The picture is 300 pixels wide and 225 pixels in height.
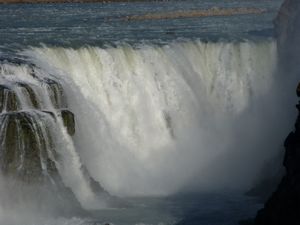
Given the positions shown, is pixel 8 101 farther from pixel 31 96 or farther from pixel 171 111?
pixel 171 111

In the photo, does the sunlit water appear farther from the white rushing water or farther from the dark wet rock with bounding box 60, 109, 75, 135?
the dark wet rock with bounding box 60, 109, 75, 135

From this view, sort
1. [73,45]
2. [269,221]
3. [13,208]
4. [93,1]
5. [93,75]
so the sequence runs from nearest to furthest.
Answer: [269,221], [13,208], [93,75], [73,45], [93,1]

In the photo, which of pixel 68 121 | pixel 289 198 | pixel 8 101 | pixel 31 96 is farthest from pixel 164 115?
pixel 289 198

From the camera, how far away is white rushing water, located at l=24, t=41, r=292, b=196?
1816 cm

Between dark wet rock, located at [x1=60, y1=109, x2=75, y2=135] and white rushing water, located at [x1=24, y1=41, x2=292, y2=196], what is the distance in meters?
0.96

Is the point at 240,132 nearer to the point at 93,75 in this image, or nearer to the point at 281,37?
the point at 281,37

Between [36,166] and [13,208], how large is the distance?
1.00 m

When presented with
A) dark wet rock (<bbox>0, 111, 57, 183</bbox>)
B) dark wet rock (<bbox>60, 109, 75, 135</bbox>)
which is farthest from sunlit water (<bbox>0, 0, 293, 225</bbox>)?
dark wet rock (<bbox>0, 111, 57, 183</bbox>)

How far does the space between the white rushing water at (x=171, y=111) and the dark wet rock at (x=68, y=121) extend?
96cm

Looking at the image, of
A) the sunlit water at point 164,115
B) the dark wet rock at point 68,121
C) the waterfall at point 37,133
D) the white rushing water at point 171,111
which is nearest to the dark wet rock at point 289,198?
the sunlit water at point 164,115

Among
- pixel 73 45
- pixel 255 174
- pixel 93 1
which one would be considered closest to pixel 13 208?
pixel 255 174

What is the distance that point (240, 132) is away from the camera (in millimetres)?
21469

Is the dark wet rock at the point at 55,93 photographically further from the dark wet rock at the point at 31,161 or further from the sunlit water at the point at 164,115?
the dark wet rock at the point at 31,161

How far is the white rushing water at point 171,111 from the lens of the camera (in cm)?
1816
